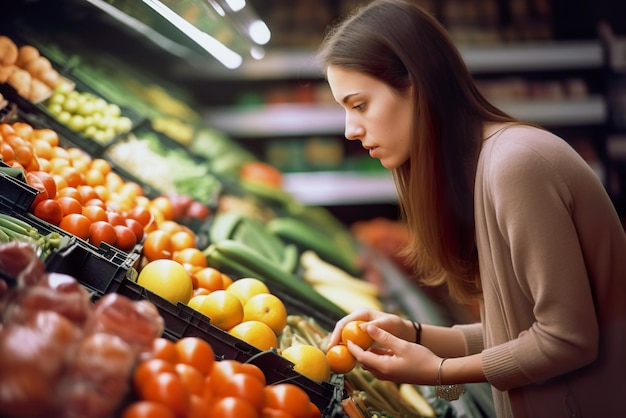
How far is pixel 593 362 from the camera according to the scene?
171 cm

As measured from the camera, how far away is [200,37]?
3.01 meters

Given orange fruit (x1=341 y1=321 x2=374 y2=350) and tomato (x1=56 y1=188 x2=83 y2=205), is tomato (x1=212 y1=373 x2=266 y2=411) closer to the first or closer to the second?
orange fruit (x1=341 y1=321 x2=374 y2=350)

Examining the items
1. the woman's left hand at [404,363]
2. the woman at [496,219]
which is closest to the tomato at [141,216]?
the woman at [496,219]

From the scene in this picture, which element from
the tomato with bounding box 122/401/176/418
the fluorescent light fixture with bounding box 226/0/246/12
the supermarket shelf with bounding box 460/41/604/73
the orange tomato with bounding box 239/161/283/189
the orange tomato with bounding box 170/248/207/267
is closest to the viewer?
the tomato with bounding box 122/401/176/418

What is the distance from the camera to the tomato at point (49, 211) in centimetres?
190

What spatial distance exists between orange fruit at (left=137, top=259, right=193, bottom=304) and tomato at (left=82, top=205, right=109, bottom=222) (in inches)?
11.3

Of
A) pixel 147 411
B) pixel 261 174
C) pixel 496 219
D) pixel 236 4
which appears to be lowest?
pixel 147 411

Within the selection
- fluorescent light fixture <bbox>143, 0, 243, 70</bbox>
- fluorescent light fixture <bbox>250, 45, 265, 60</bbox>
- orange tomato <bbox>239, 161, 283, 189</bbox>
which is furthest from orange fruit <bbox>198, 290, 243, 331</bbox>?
orange tomato <bbox>239, 161, 283, 189</bbox>

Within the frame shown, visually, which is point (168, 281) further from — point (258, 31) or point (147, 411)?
point (258, 31)

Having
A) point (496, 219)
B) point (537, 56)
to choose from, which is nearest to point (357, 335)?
point (496, 219)

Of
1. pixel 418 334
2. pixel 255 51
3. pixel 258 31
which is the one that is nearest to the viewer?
pixel 418 334

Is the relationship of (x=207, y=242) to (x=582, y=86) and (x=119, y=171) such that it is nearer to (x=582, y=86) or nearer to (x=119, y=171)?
(x=119, y=171)

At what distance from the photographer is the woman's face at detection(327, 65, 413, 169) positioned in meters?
1.83

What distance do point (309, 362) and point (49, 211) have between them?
0.91 m
